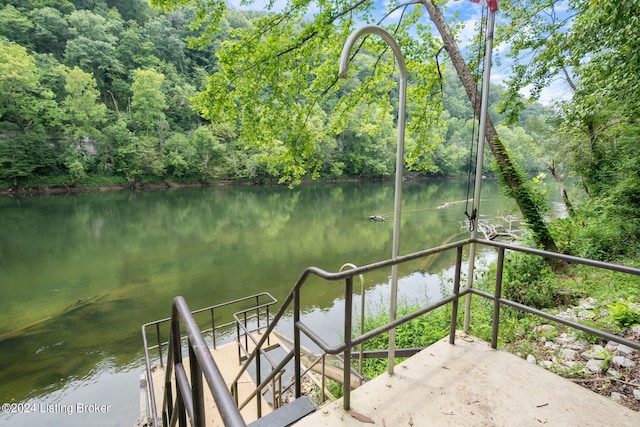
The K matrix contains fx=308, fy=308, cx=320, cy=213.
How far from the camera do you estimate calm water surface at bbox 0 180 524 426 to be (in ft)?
20.7

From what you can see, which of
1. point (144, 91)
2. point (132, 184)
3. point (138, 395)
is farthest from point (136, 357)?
point (144, 91)

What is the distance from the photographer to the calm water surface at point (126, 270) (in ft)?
20.7

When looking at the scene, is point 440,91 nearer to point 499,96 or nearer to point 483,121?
point 499,96

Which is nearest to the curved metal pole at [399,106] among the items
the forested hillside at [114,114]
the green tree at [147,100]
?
the forested hillside at [114,114]

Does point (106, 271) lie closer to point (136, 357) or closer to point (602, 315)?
point (136, 357)

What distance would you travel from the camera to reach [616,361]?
9.58ft

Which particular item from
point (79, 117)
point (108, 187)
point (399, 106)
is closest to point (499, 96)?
point (399, 106)

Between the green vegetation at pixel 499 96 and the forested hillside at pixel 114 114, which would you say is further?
the forested hillside at pixel 114 114

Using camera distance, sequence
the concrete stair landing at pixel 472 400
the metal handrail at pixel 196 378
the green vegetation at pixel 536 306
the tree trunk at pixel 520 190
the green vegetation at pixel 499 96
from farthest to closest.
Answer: the tree trunk at pixel 520 190 → the green vegetation at pixel 499 96 → the green vegetation at pixel 536 306 → the concrete stair landing at pixel 472 400 → the metal handrail at pixel 196 378

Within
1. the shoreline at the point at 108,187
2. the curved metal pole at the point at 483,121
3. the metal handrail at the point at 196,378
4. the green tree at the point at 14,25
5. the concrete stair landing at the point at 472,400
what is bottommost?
the shoreline at the point at 108,187

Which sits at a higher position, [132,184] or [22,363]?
[132,184]

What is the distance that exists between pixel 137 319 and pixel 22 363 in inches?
91.3

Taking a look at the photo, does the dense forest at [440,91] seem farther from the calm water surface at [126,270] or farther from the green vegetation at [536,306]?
the calm water surface at [126,270]

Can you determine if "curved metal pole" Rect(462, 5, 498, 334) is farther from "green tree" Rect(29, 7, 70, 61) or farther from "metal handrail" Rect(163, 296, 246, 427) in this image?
"green tree" Rect(29, 7, 70, 61)
